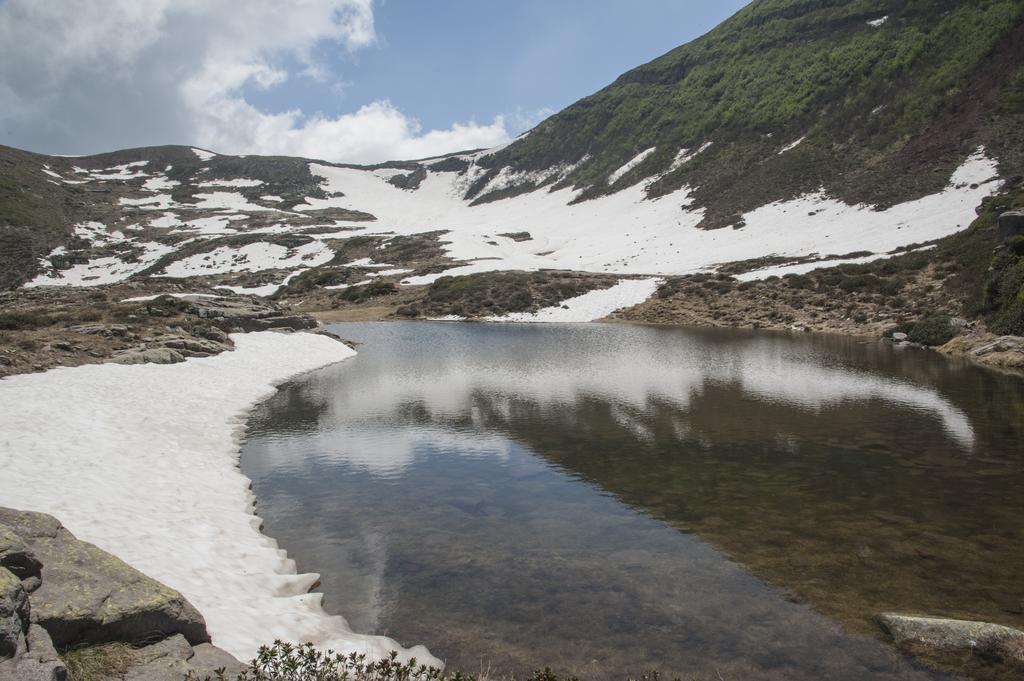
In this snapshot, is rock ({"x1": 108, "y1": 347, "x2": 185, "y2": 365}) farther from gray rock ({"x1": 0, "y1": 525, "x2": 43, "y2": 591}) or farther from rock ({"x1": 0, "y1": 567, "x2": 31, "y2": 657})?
rock ({"x1": 0, "y1": 567, "x2": 31, "y2": 657})

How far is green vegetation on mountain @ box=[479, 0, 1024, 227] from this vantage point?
253ft

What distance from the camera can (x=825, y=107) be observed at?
3949 inches

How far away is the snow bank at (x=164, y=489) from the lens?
304 inches

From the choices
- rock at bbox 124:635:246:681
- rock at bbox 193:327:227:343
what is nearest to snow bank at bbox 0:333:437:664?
rock at bbox 124:635:246:681

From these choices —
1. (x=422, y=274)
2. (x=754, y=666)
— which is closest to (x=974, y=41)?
(x=422, y=274)

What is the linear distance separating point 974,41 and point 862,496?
107262mm

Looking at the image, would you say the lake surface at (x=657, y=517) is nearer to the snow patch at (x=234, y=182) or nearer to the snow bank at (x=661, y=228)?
the snow bank at (x=661, y=228)

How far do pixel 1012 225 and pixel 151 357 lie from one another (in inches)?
1826

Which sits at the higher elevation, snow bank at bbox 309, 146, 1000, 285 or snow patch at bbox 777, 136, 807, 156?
snow patch at bbox 777, 136, 807, 156

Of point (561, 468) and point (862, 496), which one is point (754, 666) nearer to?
point (862, 496)

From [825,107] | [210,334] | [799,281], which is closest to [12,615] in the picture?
[210,334]

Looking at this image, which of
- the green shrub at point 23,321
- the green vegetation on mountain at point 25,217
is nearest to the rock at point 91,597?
the green shrub at point 23,321

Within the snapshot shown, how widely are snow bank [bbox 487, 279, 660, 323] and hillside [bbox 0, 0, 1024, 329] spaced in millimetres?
530

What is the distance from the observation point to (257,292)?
269 ft
